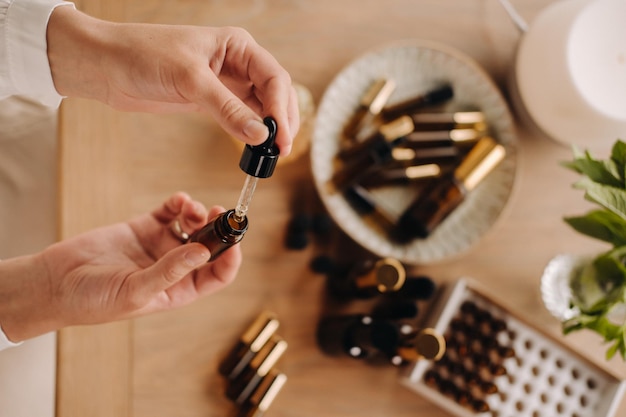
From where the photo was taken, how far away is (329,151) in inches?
33.3

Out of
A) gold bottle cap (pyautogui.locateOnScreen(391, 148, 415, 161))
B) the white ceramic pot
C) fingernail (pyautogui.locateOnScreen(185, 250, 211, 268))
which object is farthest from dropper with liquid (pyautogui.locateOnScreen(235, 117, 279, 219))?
the white ceramic pot

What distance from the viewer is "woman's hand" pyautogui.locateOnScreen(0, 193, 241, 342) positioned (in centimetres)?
64

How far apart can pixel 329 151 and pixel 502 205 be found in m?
0.28

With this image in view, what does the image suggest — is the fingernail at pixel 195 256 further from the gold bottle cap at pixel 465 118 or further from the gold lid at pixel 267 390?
the gold bottle cap at pixel 465 118

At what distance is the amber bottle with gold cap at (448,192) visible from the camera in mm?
825

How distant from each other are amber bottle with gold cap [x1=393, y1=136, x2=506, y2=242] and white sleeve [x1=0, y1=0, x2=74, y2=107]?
0.53 meters

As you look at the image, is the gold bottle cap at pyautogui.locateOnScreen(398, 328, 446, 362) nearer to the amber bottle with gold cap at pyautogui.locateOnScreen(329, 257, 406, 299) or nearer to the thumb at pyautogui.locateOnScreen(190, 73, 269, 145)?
the amber bottle with gold cap at pyautogui.locateOnScreen(329, 257, 406, 299)

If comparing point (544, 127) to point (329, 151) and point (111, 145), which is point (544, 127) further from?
point (111, 145)

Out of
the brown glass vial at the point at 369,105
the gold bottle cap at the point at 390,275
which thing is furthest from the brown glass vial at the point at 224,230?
the brown glass vial at the point at 369,105

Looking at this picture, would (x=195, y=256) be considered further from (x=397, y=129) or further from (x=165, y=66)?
(x=397, y=129)

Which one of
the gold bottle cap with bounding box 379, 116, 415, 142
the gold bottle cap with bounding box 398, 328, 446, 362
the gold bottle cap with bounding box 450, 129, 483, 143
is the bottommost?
the gold bottle cap with bounding box 398, 328, 446, 362

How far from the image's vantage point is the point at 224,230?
1.86 ft

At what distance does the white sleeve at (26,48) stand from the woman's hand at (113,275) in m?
0.20

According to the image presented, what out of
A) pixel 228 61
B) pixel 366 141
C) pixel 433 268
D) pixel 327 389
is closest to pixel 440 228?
pixel 433 268
